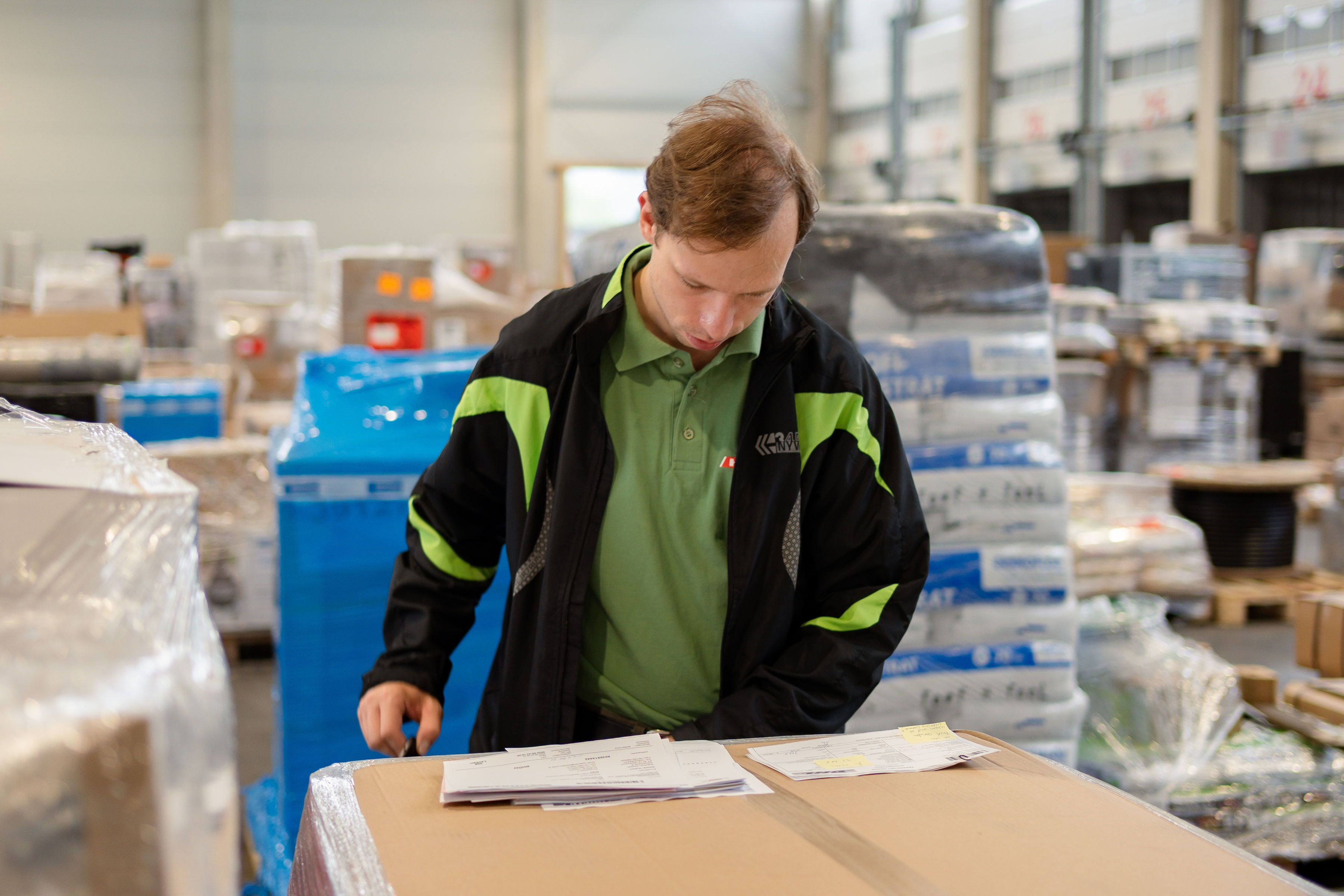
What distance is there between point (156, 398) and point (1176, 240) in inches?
285

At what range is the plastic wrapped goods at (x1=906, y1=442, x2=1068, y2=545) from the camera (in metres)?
2.84

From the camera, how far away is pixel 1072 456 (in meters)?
6.99

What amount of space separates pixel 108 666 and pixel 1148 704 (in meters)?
3.02

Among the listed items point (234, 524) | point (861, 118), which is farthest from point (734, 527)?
point (861, 118)

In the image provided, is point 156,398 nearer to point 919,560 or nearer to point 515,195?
point 919,560

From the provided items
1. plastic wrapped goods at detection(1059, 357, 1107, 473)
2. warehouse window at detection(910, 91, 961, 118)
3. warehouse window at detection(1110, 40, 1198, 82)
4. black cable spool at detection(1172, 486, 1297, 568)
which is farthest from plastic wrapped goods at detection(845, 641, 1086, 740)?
warehouse window at detection(910, 91, 961, 118)

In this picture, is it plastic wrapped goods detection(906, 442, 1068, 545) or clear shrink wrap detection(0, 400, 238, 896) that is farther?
plastic wrapped goods detection(906, 442, 1068, 545)

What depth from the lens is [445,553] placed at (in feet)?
5.30

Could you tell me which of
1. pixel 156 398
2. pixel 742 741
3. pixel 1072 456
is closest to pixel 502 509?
pixel 742 741

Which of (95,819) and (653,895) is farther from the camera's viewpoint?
(653,895)

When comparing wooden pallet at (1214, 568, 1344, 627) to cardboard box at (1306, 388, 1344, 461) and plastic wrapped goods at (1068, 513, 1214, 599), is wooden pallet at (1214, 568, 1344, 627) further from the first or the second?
cardboard box at (1306, 388, 1344, 461)

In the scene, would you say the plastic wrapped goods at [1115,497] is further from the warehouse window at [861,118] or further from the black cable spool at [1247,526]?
the warehouse window at [861,118]

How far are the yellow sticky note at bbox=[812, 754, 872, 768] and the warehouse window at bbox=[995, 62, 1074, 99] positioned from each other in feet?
39.2

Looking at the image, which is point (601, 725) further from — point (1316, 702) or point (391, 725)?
point (1316, 702)
